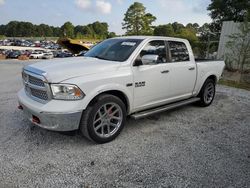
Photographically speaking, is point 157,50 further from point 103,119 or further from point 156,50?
point 103,119

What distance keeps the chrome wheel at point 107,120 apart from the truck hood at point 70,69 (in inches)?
22.9

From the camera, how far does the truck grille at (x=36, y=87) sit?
322 cm

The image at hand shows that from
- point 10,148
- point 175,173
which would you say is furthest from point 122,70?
point 10,148

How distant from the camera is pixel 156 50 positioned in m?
4.32

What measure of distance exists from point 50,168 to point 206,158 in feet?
7.09

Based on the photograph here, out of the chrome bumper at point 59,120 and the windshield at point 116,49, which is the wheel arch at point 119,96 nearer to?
the chrome bumper at point 59,120

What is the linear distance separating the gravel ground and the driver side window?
1.30 meters

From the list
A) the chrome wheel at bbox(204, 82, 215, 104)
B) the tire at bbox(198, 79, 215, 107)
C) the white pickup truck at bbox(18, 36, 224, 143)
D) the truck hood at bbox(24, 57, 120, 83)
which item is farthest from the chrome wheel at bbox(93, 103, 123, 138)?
the chrome wheel at bbox(204, 82, 215, 104)

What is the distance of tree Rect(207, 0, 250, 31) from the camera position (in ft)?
71.8

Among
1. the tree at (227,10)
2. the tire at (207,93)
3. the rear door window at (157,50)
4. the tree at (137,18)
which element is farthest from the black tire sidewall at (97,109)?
the tree at (137,18)

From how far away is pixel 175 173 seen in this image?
2.88 metres

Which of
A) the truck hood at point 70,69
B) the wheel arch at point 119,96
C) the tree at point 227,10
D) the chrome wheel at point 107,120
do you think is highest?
the tree at point 227,10

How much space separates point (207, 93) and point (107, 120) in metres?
3.17

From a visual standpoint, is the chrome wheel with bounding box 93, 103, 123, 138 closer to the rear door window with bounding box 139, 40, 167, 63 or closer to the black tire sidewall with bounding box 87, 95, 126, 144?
the black tire sidewall with bounding box 87, 95, 126, 144
